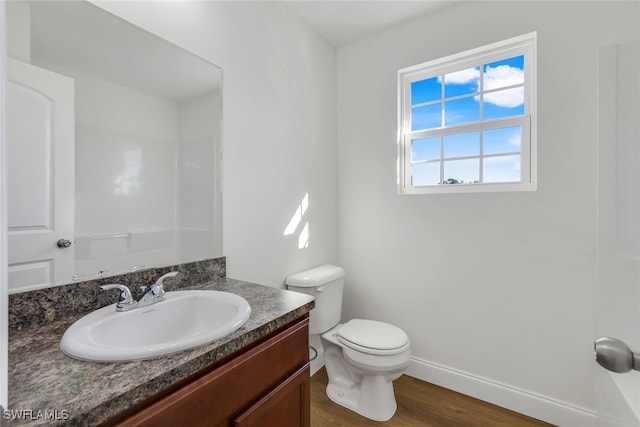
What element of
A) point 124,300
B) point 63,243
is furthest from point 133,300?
point 63,243

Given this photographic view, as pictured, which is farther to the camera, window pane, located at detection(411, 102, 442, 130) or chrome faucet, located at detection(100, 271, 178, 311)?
window pane, located at detection(411, 102, 442, 130)

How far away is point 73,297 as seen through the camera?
3.00 ft

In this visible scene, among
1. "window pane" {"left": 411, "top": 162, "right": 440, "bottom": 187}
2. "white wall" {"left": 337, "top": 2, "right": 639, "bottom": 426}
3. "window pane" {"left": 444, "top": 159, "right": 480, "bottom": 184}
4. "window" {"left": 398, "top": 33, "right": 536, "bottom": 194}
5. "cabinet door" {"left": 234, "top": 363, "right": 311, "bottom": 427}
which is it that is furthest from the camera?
"window pane" {"left": 411, "top": 162, "right": 440, "bottom": 187}

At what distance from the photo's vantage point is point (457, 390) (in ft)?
5.99

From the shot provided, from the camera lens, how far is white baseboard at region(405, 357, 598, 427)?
4.95 ft

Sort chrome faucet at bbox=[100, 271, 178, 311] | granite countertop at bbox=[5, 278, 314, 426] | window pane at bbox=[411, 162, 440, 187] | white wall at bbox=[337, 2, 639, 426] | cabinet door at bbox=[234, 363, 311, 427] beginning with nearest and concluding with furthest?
granite countertop at bbox=[5, 278, 314, 426]
cabinet door at bbox=[234, 363, 311, 427]
chrome faucet at bbox=[100, 271, 178, 311]
white wall at bbox=[337, 2, 639, 426]
window pane at bbox=[411, 162, 440, 187]

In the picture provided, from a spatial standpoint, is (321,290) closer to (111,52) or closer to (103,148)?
(103,148)

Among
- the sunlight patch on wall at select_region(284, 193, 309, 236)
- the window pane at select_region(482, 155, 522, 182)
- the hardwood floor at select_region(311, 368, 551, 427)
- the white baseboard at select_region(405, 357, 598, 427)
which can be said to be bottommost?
Answer: the hardwood floor at select_region(311, 368, 551, 427)

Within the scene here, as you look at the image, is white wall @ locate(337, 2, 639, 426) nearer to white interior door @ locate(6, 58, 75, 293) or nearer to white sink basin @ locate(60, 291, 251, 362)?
white sink basin @ locate(60, 291, 251, 362)

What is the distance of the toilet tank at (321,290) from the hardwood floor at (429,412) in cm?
44

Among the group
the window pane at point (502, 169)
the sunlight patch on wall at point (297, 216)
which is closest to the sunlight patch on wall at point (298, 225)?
the sunlight patch on wall at point (297, 216)

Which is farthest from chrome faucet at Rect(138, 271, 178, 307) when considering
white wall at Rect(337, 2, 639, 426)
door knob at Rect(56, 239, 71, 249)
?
white wall at Rect(337, 2, 639, 426)

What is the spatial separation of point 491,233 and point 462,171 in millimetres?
446

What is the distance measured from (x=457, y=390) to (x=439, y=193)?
1281 mm
